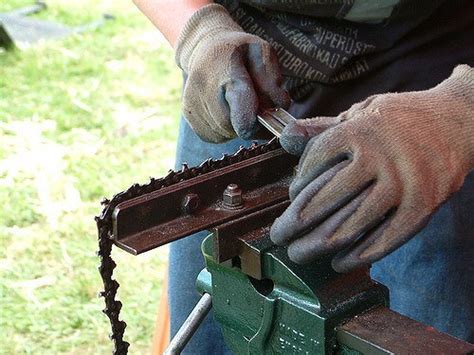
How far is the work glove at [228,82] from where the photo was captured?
1317 millimetres

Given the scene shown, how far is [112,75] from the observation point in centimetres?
477

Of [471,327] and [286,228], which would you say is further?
[471,327]

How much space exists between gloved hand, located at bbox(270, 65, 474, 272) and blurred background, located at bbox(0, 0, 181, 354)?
1849mm

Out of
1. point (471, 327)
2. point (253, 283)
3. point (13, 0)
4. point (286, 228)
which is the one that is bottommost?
point (13, 0)

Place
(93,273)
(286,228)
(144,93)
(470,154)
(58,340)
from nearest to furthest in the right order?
(286,228) → (470,154) → (58,340) → (93,273) → (144,93)

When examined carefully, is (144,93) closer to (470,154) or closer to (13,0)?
(13,0)

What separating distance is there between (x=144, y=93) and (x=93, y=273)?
164cm

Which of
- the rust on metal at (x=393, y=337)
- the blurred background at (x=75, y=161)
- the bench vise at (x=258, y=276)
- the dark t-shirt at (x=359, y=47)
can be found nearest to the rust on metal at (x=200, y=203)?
the bench vise at (x=258, y=276)

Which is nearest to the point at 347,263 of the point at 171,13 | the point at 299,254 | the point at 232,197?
the point at 299,254

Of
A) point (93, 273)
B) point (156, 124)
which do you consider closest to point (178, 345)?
point (93, 273)

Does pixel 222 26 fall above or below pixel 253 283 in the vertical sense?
above

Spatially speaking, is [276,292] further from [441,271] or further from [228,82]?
[441,271]

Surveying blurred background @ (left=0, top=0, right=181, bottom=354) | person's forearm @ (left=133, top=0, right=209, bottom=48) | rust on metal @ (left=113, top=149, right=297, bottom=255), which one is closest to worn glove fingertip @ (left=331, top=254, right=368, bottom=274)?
rust on metal @ (left=113, top=149, right=297, bottom=255)

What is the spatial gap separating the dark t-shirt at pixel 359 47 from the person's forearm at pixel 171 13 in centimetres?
11
